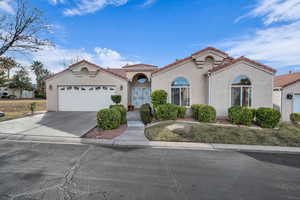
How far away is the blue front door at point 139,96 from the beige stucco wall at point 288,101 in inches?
470

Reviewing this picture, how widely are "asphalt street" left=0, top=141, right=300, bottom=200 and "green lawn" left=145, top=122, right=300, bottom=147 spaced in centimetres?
107

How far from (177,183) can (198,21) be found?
45.3 feet

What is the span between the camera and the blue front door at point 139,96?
1537 cm

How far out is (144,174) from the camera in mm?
3506

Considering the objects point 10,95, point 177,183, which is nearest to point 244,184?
point 177,183

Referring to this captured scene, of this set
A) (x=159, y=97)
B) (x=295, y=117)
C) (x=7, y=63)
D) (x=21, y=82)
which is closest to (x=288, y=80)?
(x=295, y=117)

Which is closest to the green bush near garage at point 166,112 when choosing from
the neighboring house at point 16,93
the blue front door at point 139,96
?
the blue front door at point 139,96

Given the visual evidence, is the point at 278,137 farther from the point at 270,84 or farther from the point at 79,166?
the point at 79,166

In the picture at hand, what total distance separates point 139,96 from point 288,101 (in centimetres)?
1319

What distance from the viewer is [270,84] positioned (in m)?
9.03

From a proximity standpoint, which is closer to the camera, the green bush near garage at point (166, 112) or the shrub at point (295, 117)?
the green bush near garage at point (166, 112)

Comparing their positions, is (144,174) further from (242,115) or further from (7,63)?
(7,63)

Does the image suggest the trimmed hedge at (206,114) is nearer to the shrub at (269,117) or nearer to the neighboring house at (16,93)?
the shrub at (269,117)

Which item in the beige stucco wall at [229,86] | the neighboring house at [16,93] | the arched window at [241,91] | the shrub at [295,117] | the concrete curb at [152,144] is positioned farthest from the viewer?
the neighboring house at [16,93]
